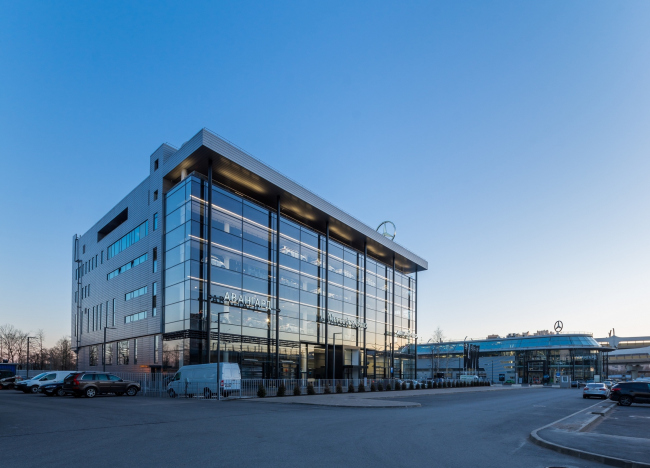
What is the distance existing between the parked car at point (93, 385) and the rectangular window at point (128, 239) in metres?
16.8

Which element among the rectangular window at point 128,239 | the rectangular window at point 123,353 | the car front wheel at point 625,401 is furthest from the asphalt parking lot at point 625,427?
the rectangular window at point 123,353

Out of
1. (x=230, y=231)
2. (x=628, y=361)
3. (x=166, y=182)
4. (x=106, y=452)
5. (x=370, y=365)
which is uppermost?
(x=166, y=182)

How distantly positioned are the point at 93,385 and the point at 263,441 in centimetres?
2489

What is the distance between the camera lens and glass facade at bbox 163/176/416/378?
4194 cm

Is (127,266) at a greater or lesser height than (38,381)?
greater

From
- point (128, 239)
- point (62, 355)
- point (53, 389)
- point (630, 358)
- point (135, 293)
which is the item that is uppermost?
point (128, 239)

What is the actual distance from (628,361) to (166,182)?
148 meters

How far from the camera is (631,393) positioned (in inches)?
1323

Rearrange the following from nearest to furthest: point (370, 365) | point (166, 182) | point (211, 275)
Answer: point (211, 275)
point (166, 182)
point (370, 365)

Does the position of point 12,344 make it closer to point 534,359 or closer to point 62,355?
point 62,355

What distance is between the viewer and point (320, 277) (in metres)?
56.8

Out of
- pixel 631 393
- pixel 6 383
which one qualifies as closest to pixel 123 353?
pixel 6 383

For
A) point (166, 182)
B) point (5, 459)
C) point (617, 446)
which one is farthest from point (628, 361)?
point (5, 459)

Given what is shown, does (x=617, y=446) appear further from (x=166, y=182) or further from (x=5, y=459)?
(x=166, y=182)
